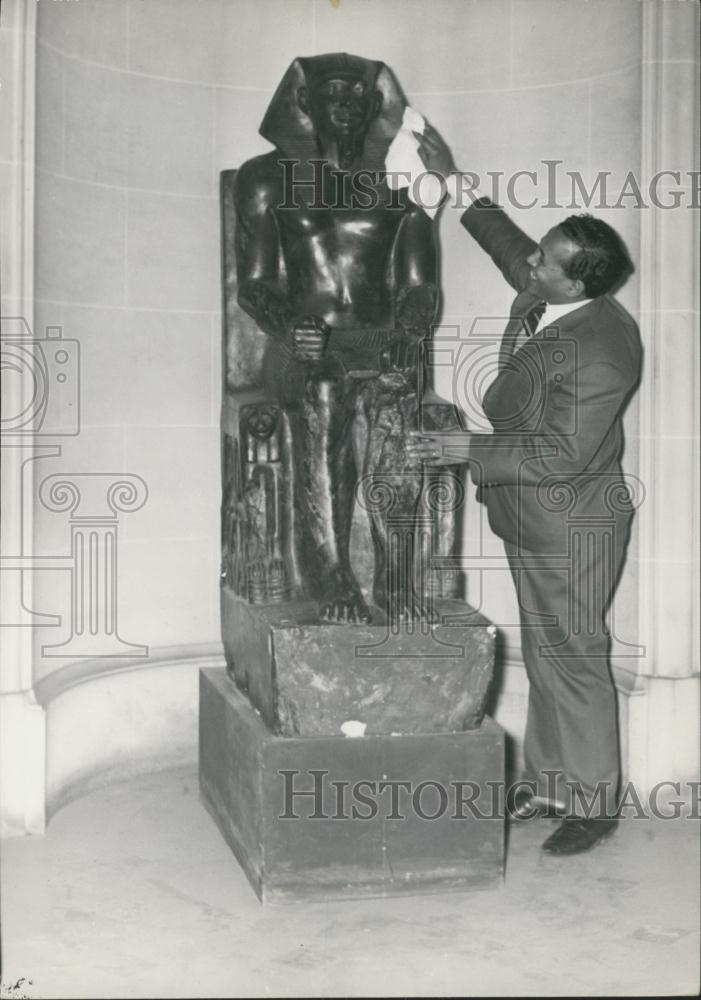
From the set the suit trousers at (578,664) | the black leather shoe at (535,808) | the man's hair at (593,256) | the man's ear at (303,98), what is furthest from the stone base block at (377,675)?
the man's ear at (303,98)

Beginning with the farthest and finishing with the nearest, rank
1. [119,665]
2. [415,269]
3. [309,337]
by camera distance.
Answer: [119,665], [415,269], [309,337]

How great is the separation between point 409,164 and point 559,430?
1177mm

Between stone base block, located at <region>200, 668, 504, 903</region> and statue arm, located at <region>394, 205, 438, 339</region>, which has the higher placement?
statue arm, located at <region>394, 205, 438, 339</region>

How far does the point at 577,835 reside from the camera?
4152mm

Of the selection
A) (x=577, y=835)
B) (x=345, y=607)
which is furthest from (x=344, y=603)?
(x=577, y=835)

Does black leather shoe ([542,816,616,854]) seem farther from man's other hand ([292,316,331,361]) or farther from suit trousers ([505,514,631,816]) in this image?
man's other hand ([292,316,331,361])

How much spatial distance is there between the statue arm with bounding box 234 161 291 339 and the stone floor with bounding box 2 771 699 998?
165 cm

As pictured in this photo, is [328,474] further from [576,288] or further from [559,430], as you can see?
[576,288]

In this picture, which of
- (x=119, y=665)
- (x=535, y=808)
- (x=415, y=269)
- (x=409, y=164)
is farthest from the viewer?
(x=119, y=665)

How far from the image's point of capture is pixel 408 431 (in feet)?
13.3

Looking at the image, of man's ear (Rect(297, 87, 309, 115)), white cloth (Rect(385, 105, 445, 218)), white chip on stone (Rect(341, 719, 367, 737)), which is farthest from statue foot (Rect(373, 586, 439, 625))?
man's ear (Rect(297, 87, 309, 115))

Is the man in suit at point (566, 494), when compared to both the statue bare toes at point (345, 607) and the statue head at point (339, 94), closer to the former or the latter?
the statue bare toes at point (345, 607)

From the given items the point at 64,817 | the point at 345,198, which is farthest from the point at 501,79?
the point at 64,817

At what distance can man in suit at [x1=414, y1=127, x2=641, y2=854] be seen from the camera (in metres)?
4.05
